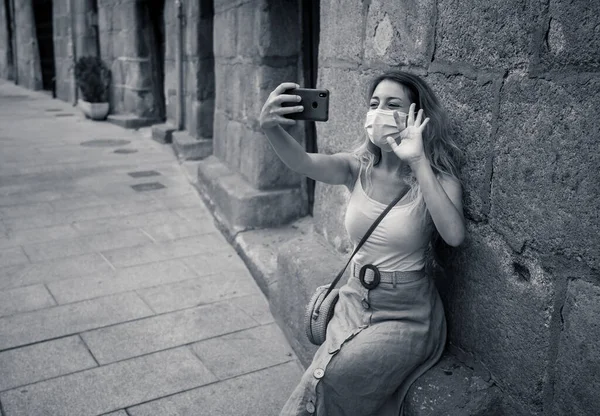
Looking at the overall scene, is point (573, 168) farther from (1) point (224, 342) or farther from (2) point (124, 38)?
(2) point (124, 38)

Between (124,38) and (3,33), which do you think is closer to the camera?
(124,38)

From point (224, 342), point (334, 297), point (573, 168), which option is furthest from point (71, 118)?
point (573, 168)

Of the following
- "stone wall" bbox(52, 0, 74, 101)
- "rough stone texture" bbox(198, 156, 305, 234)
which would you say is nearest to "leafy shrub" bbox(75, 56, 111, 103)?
"stone wall" bbox(52, 0, 74, 101)

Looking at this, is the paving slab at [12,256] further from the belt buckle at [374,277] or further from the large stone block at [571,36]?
the large stone block at [571,36]

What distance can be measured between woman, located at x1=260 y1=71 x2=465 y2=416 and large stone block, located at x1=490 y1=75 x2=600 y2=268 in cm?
19

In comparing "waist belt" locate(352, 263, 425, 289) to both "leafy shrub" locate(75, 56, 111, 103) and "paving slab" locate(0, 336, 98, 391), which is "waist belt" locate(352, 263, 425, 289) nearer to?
"paving slab" locate(0, 336, 98, 391)

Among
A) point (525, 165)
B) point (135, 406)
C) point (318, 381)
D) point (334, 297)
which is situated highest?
point (525, 165)

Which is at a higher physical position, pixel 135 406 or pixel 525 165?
pixel 525 165

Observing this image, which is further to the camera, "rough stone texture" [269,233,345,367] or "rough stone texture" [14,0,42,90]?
"rough stone texture" [14,0,42,90]

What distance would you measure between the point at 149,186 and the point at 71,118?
603cm

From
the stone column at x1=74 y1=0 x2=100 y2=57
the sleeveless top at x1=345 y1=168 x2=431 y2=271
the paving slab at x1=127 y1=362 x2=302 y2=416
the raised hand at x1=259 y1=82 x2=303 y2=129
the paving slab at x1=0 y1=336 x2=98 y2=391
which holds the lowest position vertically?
the paving slab at x1=127 y1=362 x2=302 y2=416

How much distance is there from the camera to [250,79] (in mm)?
5188

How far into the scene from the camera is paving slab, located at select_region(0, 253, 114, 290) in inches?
165

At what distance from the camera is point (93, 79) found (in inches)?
453
